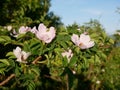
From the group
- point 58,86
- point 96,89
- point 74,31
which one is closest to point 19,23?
point 58,86

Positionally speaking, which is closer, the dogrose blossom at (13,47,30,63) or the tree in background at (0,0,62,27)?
the dogrose blossom at (13,47,30,63)

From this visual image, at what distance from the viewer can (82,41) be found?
2.42 meters

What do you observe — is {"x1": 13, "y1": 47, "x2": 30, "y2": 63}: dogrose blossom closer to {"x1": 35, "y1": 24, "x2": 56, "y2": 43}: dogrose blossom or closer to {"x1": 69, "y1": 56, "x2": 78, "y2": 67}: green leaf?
{"x1": 35, "y1": 24, "x2": 56, "y2": 43}: dogrose blossom

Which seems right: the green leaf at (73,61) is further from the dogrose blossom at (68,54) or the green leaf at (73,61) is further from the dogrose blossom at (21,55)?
the dogrose blossom at (21,55)

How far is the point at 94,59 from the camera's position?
2494 mm

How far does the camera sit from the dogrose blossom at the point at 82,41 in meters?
2.39

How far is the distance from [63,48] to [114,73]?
5.18m

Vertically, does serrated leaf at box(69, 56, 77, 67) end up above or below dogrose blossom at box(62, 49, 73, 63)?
below

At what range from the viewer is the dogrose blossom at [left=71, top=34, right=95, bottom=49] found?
2.39 meters

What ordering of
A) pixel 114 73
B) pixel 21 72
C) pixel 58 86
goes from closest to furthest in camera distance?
pixel 21 72 → pixel 58 86 → pixel 114 73

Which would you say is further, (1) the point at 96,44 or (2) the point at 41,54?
(1) the point at 96,44

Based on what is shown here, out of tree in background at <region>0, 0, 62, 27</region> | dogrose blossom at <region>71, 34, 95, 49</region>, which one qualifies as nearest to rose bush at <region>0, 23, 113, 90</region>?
dogrose blossom at <region>71, 34, 95, 49</region>

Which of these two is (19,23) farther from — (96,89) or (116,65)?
(116,65)

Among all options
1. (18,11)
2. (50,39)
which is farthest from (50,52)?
(18,11)
